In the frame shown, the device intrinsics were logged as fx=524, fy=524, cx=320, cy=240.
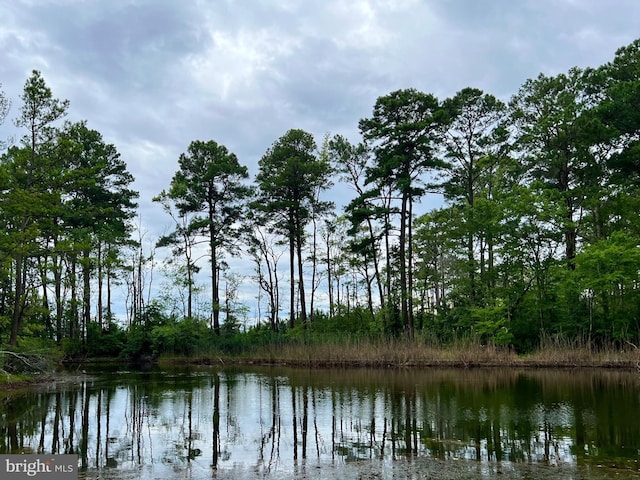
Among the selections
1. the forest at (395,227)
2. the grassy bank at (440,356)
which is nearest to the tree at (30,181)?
the forest at (395,227)

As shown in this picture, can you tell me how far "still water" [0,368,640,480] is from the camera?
20.3 feet

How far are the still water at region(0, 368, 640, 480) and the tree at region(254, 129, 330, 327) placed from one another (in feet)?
55.0

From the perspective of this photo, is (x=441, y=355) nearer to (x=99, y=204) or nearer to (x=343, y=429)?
(x=343, y=429)

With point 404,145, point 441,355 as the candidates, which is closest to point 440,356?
point 441,355

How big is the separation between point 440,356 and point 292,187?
14.7 meters

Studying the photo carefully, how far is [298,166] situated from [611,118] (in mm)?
16287

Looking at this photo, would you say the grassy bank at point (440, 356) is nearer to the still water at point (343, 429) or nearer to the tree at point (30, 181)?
the still water at point (343, 429)

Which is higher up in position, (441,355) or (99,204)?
(99,204)

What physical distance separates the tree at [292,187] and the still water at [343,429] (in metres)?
16.8

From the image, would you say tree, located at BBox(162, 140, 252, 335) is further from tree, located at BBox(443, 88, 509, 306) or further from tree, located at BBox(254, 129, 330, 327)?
tree, located at BBox(443, 88, 509, 306)

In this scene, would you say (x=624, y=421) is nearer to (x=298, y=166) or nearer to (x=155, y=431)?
(x=155, y=431)

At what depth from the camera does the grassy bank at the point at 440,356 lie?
19.7 meters

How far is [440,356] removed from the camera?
71.6 feet

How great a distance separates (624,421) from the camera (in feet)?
28.5
